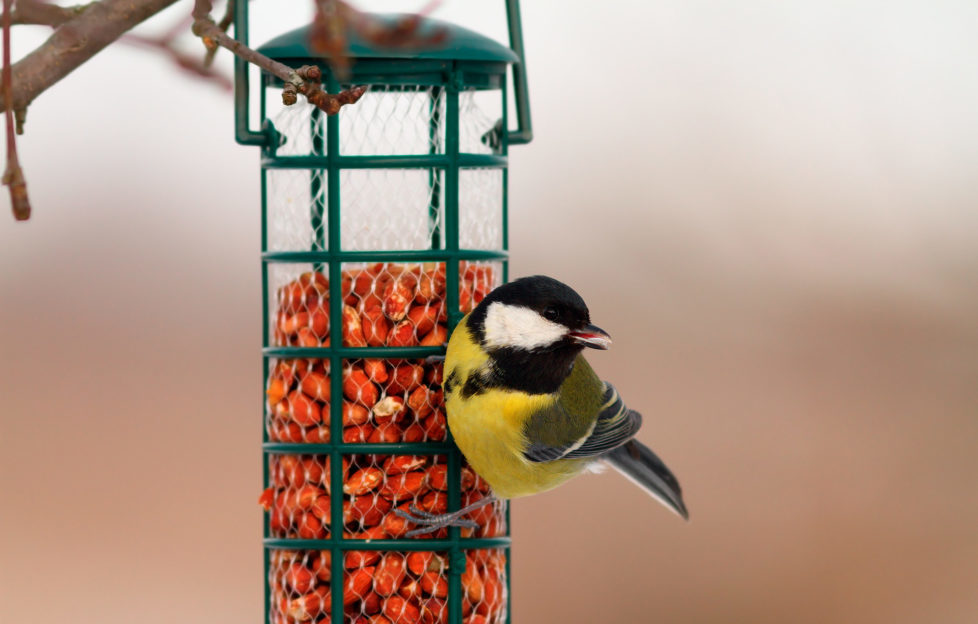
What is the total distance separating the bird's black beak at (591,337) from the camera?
Result: 255cm

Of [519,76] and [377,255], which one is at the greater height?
[519,76]

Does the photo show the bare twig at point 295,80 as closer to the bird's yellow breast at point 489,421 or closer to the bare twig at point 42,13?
the bare twig at point 42,13

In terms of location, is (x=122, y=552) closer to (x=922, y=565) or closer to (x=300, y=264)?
(x=300, y=264)

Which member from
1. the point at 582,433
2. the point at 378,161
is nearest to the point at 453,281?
the point at 378,161

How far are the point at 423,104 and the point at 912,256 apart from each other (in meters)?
2.60

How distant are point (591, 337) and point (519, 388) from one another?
194 millimetres

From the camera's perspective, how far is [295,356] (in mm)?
2715

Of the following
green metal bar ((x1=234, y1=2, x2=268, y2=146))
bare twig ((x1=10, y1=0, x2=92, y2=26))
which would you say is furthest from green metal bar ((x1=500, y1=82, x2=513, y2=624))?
bare twig ((x1=10, y1=0, x2=92, y2=26))

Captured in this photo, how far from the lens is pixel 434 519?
2676 millimetres

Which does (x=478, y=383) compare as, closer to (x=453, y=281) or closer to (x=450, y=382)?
(x=450, y=382)

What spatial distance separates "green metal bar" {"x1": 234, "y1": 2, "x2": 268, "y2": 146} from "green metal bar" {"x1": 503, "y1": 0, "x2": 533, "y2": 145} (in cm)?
57

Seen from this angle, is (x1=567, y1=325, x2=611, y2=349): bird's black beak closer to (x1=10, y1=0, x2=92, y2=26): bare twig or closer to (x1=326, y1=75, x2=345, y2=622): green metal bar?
(x1=326, y1=75, x2=345, y2=622): green metal bar

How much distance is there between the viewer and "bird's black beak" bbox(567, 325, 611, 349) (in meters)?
2.55

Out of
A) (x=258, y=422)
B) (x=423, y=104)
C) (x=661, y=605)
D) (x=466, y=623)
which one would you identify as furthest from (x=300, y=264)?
(x=661, y=605)
